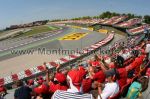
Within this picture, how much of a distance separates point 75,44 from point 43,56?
8.91 m

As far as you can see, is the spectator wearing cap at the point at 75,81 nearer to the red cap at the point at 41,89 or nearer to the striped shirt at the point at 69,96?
the striped shirt at the point at 69,96

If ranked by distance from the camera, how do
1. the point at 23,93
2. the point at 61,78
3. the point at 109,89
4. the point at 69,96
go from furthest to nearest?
the point at 61,78, the point at 23,93, the point at 109,89, the point at 69,96

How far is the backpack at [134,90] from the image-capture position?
766cm

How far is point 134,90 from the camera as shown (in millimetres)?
7648

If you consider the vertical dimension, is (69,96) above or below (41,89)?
above

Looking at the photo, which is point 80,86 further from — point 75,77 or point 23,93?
point 23,93

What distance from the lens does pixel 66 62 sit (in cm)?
2412

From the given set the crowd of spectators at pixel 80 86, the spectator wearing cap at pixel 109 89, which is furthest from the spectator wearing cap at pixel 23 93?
the spectator wearing cap at pixel 109 89

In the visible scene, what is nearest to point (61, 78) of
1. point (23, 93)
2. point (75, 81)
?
point (23, 93)

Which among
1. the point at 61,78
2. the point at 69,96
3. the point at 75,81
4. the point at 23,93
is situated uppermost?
the point at 75,81

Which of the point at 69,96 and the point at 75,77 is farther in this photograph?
the point at 75,77

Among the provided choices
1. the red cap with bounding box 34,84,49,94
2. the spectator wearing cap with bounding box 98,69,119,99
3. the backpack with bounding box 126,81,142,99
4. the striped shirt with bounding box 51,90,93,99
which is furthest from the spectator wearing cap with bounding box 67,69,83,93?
the backpack with bounding box 126,81,142,99

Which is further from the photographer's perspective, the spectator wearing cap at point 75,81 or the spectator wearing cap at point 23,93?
the spectator wearing cap at point 23,93

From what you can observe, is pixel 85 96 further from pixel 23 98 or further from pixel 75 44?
pixel 75 44
